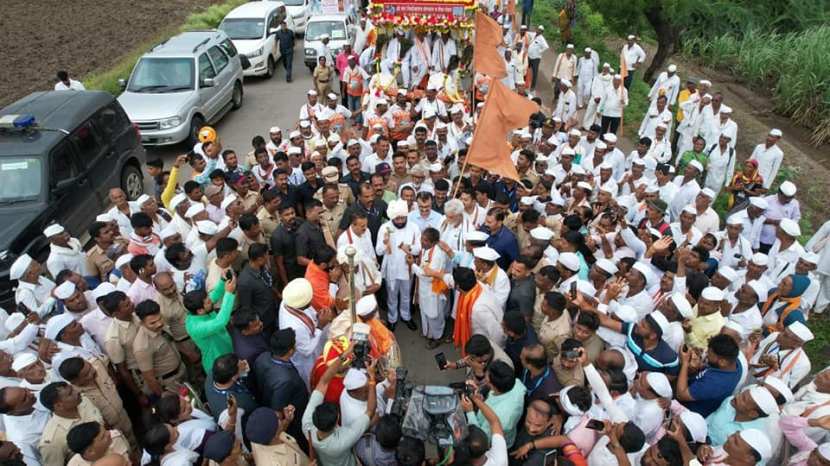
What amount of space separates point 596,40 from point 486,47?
14.1m

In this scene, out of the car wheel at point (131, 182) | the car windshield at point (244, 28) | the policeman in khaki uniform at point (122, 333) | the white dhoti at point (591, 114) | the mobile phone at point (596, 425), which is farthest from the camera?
the car windshield at point (244, 28)

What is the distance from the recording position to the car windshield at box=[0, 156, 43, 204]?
279 inches

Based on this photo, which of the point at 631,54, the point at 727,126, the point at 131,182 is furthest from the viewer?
the point at 631,54

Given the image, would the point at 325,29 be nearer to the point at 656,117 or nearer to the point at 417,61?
the point at 417,61

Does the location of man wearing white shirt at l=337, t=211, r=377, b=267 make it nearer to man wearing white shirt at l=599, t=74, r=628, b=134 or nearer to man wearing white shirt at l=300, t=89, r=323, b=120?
man wearing white shirt at l=300, t=89, r=323, b=120

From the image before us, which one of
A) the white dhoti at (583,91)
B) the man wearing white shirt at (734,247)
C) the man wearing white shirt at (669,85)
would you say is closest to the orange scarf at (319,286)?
the man wearing white shirt at (734,247)

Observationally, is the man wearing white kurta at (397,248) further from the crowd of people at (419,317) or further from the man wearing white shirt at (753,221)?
the man wearing white shirt at (753,221)

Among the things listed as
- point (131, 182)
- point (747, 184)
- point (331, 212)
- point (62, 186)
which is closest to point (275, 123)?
point (131, 182)

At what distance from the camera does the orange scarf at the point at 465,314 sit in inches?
190

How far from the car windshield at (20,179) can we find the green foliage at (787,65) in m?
15.4

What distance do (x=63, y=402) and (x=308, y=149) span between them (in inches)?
217

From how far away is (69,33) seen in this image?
19.0m

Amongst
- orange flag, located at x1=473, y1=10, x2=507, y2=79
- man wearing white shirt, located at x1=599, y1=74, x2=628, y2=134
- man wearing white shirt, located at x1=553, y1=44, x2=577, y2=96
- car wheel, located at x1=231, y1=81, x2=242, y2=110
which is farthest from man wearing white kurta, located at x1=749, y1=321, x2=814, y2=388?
car wheel, located at x1=231, y1=81, x2=242, y2=110

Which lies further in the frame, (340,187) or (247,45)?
(247,45)
